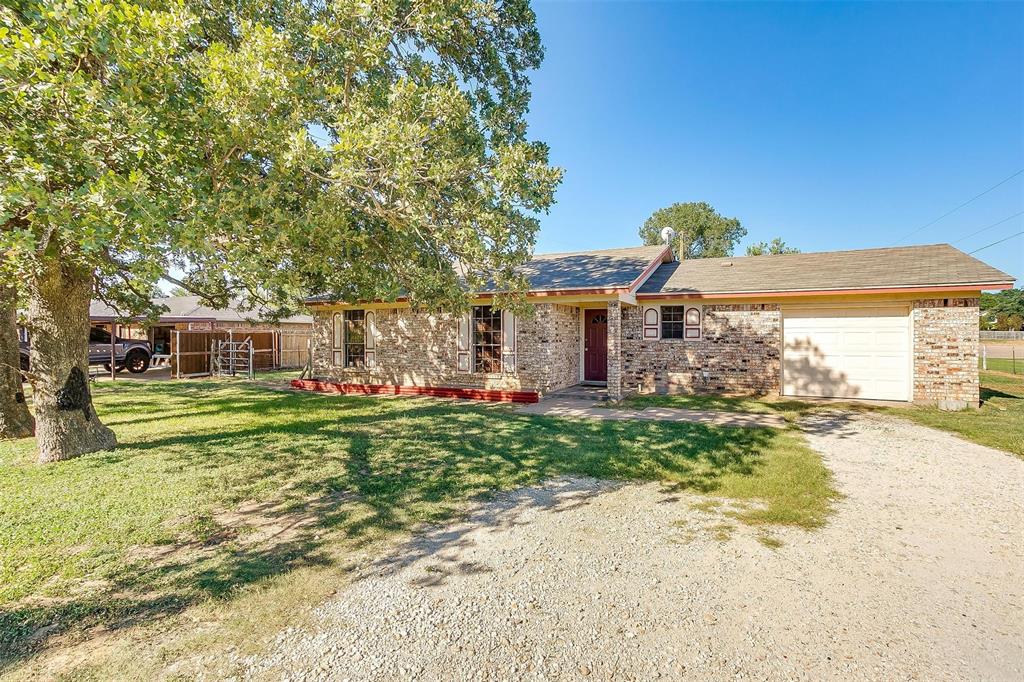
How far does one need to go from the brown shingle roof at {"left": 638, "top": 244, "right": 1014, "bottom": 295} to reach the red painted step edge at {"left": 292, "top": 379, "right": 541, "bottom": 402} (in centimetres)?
474

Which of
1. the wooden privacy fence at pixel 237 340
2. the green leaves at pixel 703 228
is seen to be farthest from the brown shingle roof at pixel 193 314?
the green leaves at pixel 703 228

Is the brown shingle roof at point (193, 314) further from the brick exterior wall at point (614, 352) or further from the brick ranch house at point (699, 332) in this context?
the brick exterior wall at point (614, 352)

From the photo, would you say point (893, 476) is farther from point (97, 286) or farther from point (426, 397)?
point (97, 286)

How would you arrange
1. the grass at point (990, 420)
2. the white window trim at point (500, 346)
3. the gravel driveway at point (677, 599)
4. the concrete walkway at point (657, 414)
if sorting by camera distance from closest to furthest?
the gravel driveway at point (677, 599) → the grass at point (990, 420) → the concrete walkway at point (657, 414) → the white window trim at point (500, 346)

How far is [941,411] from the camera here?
980 cm

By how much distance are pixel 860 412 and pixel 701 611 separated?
9291 millimetres

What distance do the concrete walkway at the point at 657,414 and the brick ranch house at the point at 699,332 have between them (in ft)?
3.91

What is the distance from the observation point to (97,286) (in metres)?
9.80

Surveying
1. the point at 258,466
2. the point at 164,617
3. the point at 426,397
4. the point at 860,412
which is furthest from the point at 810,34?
the point at 164,617

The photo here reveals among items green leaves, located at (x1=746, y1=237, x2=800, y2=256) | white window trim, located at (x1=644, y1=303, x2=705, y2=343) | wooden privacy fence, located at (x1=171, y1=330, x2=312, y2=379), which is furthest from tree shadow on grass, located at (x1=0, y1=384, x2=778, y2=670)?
green leaves, located at (x1=746, y1=237, x2=800, y2=256)

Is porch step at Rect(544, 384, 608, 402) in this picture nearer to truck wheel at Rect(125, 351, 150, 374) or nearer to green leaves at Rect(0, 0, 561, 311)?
green leaves at Rect(0, 0, 561, 311)

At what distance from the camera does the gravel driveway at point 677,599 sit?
8.29ft

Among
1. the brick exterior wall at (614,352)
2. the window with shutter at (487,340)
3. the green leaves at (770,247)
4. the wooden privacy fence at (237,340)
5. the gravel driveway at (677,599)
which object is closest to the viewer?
the gravel driveway at (677,599)

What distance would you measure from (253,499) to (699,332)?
1113 centimetres
